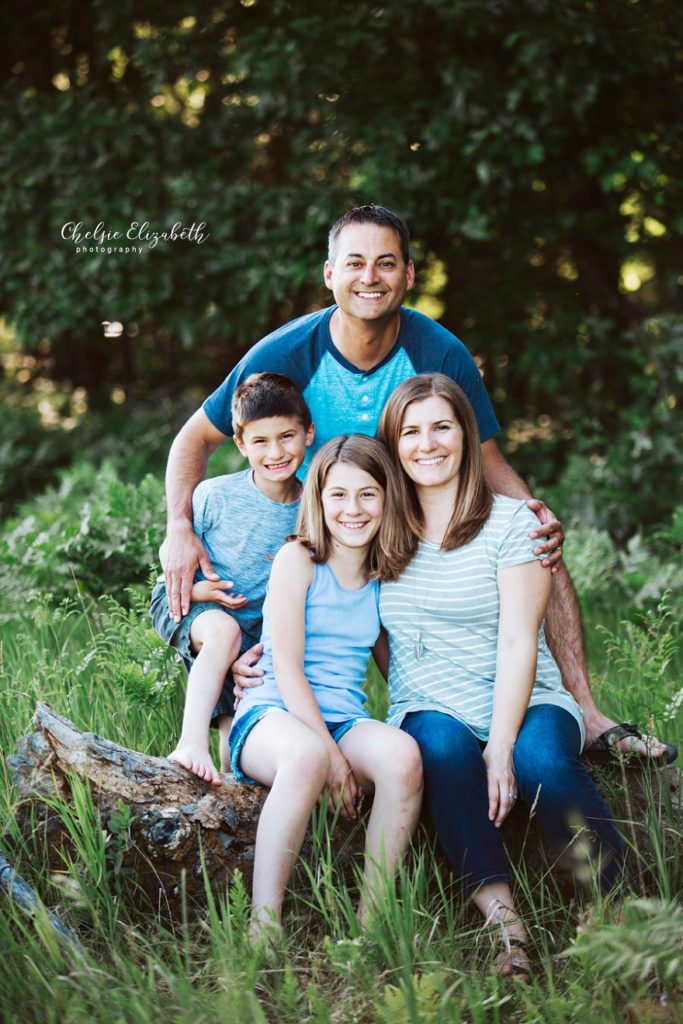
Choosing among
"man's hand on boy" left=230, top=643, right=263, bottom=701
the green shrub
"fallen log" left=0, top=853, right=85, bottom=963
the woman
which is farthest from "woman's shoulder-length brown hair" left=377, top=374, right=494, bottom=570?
the green shrub

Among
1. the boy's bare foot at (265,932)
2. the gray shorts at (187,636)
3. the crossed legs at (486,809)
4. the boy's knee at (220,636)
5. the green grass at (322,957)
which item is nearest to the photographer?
the green grass at (322,957)

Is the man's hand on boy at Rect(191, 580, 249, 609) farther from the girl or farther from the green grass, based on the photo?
Result: the green grass

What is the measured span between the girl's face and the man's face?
61 cm

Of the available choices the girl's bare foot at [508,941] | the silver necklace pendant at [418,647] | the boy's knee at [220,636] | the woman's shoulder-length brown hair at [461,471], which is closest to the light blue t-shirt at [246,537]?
the boy's knee at [220,636]

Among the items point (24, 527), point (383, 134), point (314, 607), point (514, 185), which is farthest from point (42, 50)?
point (314, 607)

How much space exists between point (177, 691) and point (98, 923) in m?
1.07

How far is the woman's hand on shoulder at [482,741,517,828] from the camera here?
2.55 metres

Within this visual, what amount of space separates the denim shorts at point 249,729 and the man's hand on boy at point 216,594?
1.28 ft

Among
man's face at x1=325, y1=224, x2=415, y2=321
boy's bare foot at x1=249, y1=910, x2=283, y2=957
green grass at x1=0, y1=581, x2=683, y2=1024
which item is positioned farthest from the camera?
man's face at x1=325, y1=224, x2=415, y2=321

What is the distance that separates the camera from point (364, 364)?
3.27m

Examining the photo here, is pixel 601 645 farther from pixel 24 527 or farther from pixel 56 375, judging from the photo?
pixel 56 375

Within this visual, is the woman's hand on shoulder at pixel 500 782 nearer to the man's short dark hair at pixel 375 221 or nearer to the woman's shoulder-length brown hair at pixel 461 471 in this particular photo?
the woman's shoulder-length brown hair at pixel 461 471

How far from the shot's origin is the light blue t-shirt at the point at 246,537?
3072 mm

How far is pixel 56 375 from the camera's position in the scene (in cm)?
861
